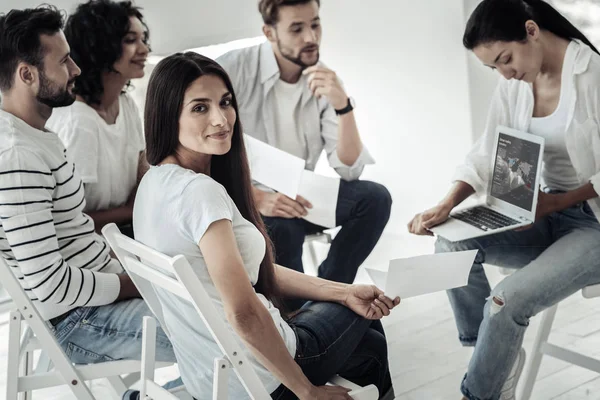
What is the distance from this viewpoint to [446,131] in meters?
4.09

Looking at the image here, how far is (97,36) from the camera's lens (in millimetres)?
2914

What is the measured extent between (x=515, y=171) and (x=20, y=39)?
1487 mm

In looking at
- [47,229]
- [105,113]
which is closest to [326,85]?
[105,113]

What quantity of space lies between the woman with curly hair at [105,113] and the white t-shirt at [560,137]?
4.25 ft

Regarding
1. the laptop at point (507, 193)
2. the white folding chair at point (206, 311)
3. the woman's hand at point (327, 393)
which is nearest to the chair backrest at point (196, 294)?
the white folding chair at point (206, 311)

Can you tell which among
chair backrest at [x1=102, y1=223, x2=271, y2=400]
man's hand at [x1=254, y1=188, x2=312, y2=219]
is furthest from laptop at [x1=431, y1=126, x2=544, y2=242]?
chair backrest at [x1=102, y1=223, x2=271, y2=400]

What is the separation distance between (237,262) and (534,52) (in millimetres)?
1331

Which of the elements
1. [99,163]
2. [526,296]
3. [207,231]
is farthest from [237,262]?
[99,163]

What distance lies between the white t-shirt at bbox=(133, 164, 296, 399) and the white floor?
3.30ft

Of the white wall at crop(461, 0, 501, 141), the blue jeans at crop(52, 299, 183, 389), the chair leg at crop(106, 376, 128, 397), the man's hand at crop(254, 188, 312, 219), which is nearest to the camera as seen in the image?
the blue jeans at crop(52, 299, 183, 389)

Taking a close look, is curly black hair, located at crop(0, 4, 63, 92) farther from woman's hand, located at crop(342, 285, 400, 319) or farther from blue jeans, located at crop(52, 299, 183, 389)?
woman's hand, located at crop(342, 285, 400, 319)

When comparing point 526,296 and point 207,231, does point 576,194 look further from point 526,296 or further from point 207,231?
point 207,231

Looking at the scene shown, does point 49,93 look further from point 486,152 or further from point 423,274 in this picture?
point 486,152

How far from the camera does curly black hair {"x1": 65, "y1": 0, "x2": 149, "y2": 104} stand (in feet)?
9.32
